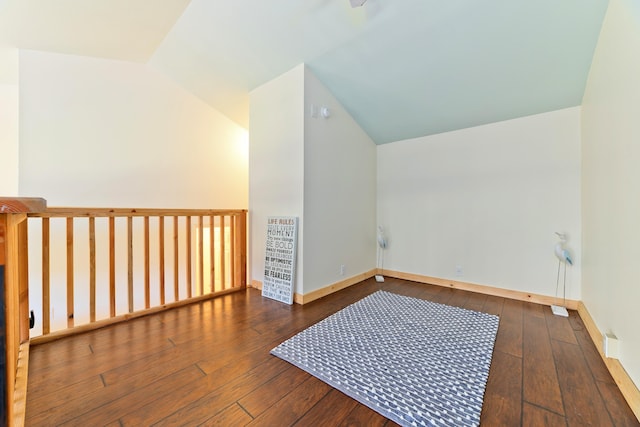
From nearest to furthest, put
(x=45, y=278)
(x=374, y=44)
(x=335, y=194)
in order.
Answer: (x=45, y=278) → (x=374, y=44) → (x=335, y=194)

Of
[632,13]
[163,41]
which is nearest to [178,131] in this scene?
[163,41]

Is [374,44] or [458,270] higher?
[374,44]

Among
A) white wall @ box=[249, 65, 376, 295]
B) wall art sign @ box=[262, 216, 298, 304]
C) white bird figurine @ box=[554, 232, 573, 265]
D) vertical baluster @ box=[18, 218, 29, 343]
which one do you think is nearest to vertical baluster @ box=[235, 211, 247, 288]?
white wall @ box=[249, 65, 376, 295]

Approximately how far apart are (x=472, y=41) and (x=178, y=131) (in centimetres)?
386

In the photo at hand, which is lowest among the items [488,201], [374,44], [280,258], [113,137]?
[280,258]

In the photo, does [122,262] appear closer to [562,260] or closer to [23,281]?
[23,281]

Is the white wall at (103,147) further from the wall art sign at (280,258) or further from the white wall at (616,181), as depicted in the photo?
the white wall at (616,181)

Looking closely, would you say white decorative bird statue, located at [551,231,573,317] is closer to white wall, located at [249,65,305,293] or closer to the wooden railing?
white wall, located at [249,65,305,293]

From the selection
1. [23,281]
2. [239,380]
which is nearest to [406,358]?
[239,380]

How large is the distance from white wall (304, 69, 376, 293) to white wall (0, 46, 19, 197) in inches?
138

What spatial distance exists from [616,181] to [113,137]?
198 inches

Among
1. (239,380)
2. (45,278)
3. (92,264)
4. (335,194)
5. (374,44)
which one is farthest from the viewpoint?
(335,194)

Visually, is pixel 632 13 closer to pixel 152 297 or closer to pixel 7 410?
pixel 7 410

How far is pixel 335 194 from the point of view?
3141 mm
